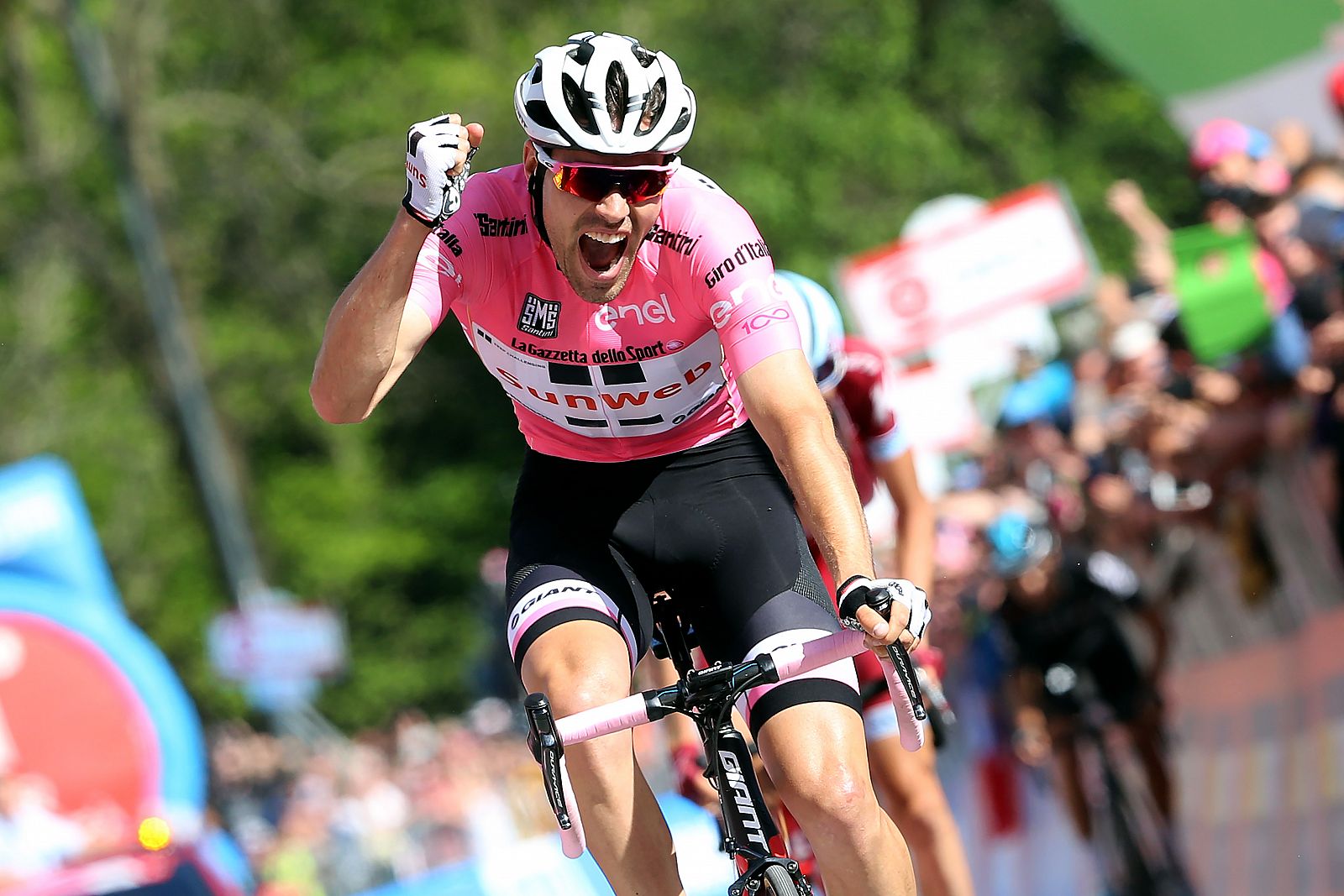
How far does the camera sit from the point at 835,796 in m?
4.31

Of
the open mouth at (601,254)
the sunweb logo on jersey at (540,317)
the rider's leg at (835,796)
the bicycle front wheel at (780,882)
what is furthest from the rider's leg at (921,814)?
the open mouth at (601,254)

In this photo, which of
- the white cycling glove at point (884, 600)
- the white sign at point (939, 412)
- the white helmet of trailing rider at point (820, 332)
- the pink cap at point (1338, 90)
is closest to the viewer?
the white cycling glove at point (884, 600)

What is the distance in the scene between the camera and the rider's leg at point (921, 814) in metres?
6.47

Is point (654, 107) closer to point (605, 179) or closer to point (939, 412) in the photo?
point (605, 179)

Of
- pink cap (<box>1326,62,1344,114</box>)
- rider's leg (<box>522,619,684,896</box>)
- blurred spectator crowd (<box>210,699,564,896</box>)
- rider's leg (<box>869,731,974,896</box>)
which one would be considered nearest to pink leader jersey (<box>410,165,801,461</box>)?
rider's leg (<box>522,619,684,896</box>)

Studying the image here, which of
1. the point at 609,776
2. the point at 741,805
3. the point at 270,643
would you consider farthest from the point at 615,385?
the point at 270,643

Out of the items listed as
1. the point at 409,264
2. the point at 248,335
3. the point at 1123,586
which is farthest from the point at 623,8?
the point at 409,264

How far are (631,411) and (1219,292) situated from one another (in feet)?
14.8

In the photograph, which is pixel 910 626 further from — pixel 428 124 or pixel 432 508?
pixel 432 508

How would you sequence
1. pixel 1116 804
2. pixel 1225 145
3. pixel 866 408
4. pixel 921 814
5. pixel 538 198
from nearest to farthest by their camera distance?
pixel 538 198 → pixel 866 408 → pixel 921 814 → pixel 1225 145 → pixel 1116 804

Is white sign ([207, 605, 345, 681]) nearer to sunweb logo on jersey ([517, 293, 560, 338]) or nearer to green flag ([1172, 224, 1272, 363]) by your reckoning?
green flag ([1172, 224, 1272, 363])

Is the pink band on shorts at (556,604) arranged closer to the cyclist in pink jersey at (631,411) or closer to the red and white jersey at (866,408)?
the cyclist in pink jersey at (631,411)

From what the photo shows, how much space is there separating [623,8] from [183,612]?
1490 cm

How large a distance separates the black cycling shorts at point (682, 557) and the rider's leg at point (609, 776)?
2.9 inches
